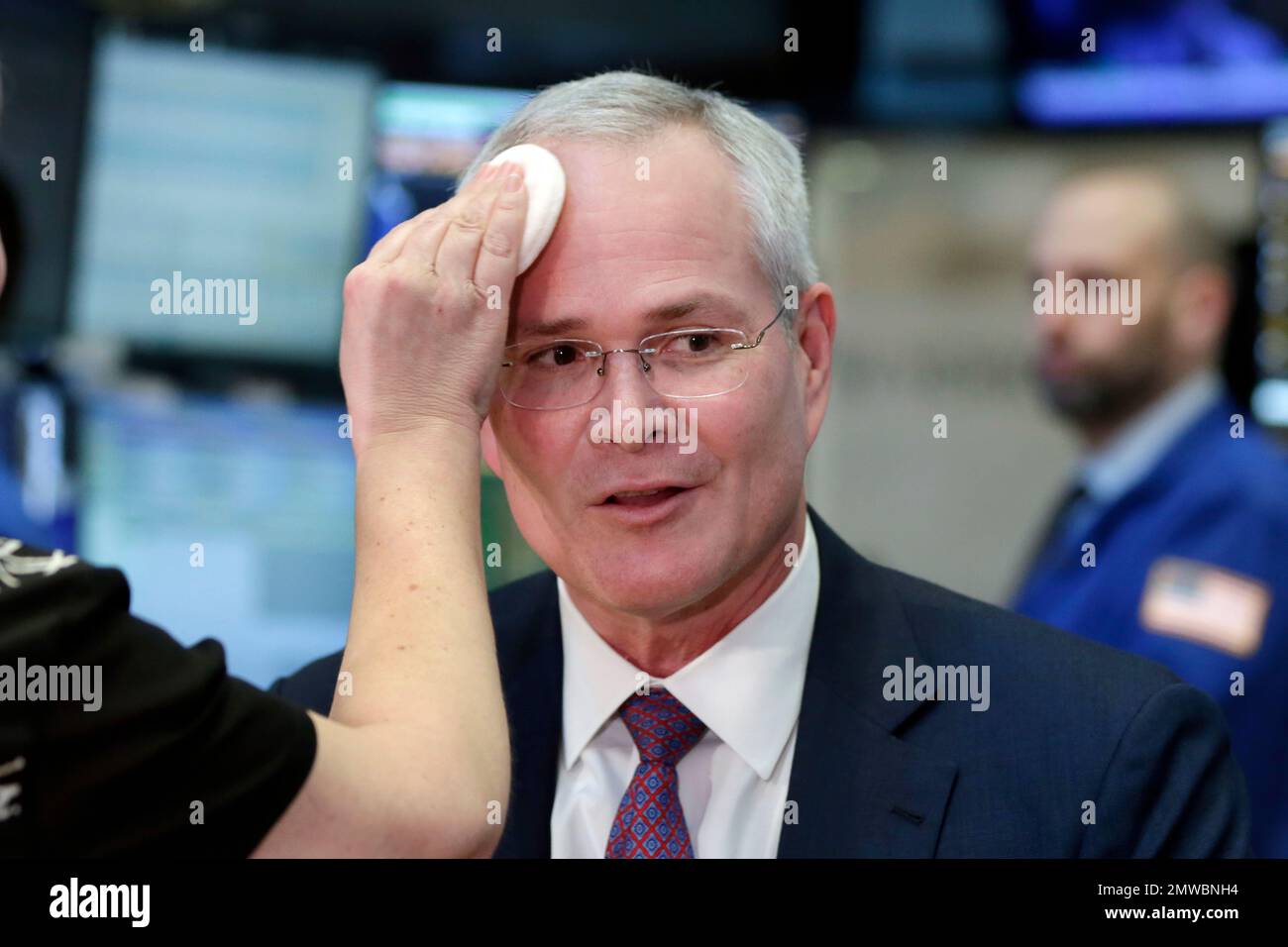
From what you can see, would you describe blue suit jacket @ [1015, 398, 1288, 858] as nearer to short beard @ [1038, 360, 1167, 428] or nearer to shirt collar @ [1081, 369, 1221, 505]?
shirt collar @ [1081, 369, 1221, 505]

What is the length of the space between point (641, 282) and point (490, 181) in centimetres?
22

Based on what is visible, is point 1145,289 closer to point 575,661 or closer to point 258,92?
point 258,92

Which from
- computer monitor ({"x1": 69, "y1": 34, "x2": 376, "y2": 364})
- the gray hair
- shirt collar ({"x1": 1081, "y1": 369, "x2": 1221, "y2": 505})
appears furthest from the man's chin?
computer monitor ({"x1": 69, "y1": 34, "x2": 376, "y2": 364})

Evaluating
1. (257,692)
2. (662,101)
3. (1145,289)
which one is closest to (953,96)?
(1145,289)

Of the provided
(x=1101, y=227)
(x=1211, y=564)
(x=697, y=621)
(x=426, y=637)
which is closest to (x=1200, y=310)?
(x=1101, y=227)

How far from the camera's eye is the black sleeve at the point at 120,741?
1.27 m

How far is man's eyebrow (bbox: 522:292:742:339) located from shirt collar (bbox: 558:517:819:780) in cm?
36

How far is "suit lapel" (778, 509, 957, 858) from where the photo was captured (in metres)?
1.75

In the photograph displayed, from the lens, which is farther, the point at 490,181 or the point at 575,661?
the point at 575,661

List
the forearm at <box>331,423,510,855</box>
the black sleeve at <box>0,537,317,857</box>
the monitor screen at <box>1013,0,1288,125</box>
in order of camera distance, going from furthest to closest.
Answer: the monitor screen at <box>1013,0,1288,125</box> → the forearm at <box>331,423,510,855</box> → the black sleeve at <box>0,537,317,857</box>

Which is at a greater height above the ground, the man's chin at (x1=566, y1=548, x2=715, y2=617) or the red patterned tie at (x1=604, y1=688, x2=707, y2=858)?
the man's chin at (x1=566, y1=548, x2=715, y2=617)

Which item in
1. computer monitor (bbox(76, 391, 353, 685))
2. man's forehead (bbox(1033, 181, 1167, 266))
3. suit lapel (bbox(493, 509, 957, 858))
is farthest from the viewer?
man's forehead (bbox(1033, 181, 1167, 266))

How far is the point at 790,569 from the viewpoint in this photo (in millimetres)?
1986

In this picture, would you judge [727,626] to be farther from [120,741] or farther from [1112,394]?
[1112,394]
